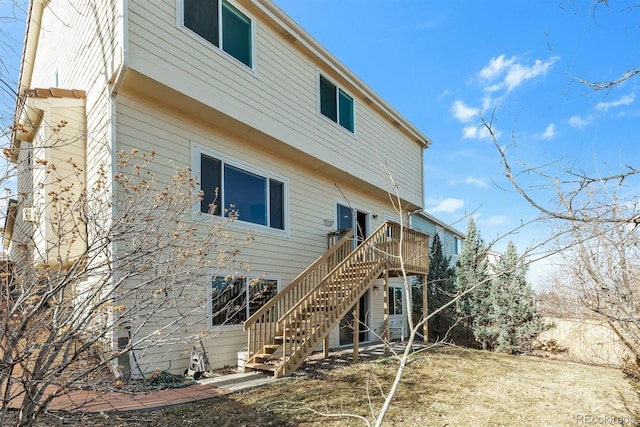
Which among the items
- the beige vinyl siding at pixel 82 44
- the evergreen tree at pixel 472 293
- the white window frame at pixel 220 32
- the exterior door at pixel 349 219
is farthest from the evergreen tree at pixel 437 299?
the beige vinyl siding at pixel 82 44

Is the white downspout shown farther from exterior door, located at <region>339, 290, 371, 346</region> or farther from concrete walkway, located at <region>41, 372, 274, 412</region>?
exterior door, located at <region>339, 290, 371, 346</region>

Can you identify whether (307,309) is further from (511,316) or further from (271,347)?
(511,316)

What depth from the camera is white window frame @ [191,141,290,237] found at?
7.07m

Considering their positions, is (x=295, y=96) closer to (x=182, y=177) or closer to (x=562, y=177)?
(x=182, y=177)

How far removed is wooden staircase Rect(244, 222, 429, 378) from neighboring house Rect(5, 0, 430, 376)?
41mm

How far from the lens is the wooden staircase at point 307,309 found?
684 centimetres

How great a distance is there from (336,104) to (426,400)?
24.4 ft

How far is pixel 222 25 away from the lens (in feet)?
24.6

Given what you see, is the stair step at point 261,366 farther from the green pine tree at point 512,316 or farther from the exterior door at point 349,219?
the green pine tree at point 512,316

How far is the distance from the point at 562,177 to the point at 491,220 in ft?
3.65

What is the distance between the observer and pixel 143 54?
19.9ft

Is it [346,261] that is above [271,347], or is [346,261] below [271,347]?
above

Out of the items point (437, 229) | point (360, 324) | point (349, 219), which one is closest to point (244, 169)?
point (349, 219)

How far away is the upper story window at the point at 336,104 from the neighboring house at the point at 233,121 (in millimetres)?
Answer: 39
